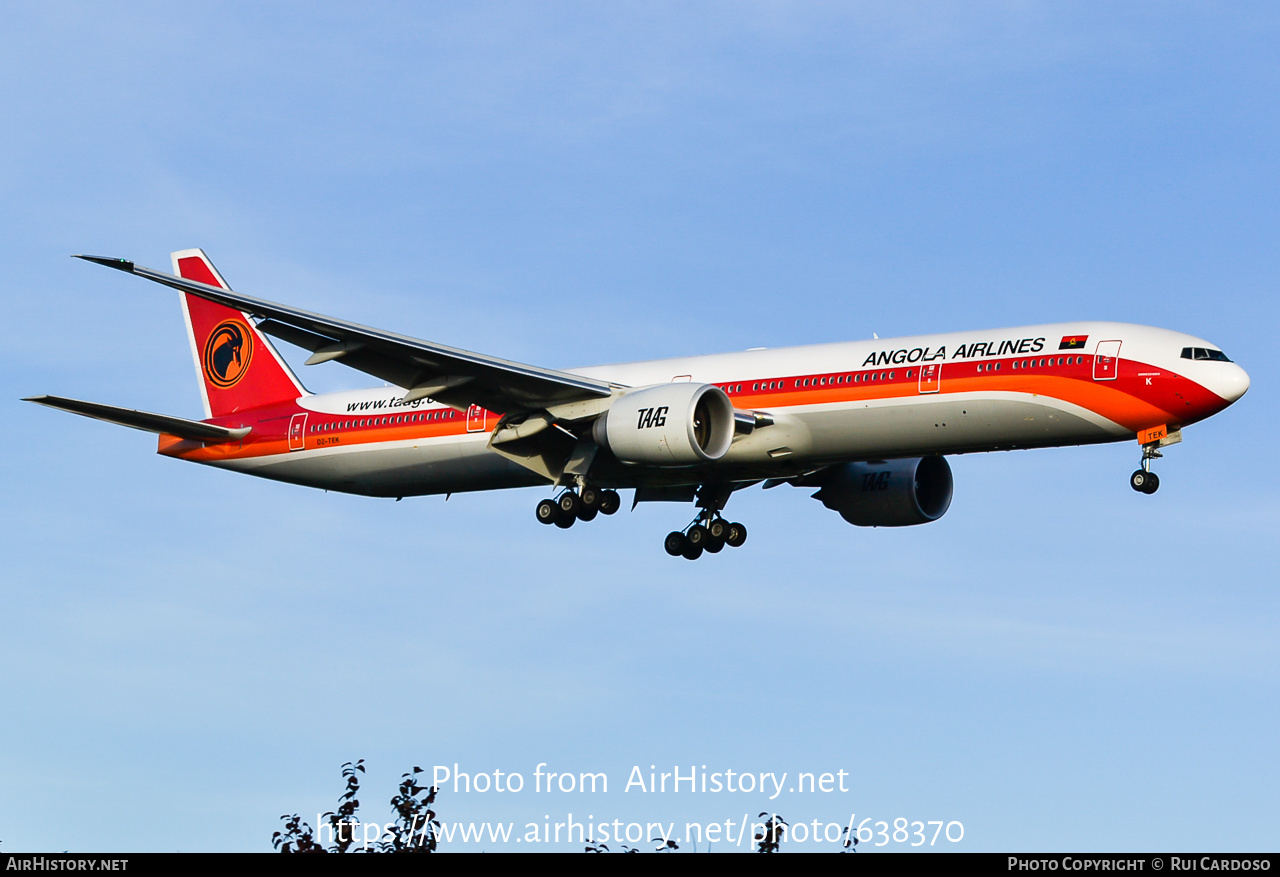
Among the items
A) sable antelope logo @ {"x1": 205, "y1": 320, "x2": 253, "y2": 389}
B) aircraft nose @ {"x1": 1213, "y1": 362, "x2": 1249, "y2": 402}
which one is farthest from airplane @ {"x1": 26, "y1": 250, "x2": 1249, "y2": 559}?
sable antelope logo @ {"x1": 205, "y1": 320, "x2": 253, "y2": 389}

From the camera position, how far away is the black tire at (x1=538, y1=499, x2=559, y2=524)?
122 feet

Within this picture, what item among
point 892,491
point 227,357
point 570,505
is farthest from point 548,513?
point 227,357

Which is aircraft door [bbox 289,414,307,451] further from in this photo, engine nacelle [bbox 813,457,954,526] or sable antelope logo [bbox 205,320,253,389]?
engine nacelle [bbox 813,457,954,526]

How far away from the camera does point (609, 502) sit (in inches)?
1463

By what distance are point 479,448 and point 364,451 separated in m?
3.43

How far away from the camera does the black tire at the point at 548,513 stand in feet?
122

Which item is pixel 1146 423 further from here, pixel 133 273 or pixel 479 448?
pixel 133 273

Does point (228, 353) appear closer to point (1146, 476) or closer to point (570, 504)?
point (570, 504)

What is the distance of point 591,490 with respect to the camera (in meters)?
37.2

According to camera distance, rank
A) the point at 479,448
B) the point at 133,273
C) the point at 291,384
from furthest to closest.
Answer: the point at 291,384, the point at 479,448, the point at 133,273

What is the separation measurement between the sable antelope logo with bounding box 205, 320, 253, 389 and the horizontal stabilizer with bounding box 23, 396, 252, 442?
226cm

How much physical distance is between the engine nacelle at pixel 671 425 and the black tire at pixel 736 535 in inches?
189

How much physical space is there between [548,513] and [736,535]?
4776mm
